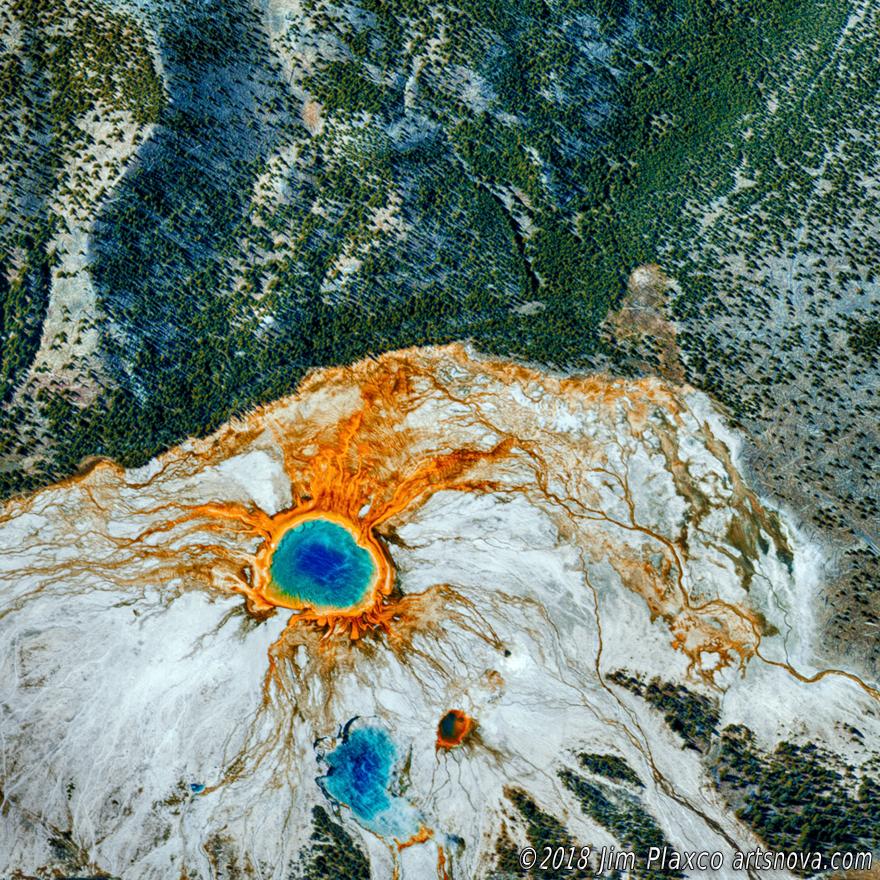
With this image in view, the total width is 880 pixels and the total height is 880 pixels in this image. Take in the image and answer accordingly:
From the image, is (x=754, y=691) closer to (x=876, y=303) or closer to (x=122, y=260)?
(x=876, y=303)

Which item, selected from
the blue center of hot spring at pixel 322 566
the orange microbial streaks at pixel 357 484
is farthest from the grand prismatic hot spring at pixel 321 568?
the orange microbial streaks at pixel 357 484

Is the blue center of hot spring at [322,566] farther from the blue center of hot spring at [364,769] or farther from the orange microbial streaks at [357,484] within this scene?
the blue center of hot spring at [364,769]

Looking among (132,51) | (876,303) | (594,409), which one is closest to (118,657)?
(594,409)

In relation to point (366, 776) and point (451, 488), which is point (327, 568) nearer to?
point (451, 488)

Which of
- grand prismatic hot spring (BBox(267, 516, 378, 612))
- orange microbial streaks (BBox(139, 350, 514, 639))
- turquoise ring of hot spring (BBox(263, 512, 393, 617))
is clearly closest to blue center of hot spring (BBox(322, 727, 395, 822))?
orange microbial streaks (BBox(139, 350, 514, 639))

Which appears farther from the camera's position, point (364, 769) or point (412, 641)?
point (412, 641)

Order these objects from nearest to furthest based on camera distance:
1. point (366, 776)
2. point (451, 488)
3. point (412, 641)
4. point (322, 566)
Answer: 1. point (366, 776)
2. point (412, 641)
3. point (451, 488)
4. point (322, 566)

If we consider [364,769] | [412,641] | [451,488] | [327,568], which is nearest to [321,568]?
[327,568]
